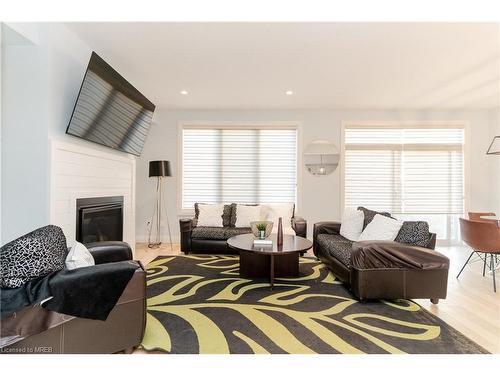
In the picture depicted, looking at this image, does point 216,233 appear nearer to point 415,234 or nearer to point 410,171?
point 415,234

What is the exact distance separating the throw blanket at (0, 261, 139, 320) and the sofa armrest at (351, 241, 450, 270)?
202cm

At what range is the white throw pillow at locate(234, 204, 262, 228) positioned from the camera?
452 centimetres

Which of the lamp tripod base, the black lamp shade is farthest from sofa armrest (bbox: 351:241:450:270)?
the lamp tripod base

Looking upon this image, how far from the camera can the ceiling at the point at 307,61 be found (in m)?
2.62

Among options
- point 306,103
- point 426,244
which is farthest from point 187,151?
point 426,244

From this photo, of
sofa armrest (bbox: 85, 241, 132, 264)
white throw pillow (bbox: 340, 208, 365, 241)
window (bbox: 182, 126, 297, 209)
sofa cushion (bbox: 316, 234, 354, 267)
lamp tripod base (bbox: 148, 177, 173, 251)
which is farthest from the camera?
window (bbox: 182, 126, 297, 209)

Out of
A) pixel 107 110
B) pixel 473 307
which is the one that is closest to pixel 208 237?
pixel 107 110

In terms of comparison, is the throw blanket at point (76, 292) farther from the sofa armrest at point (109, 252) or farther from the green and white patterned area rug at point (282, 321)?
the sofa armrest at point (109, 252)

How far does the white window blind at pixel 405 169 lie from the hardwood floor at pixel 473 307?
5.50ft

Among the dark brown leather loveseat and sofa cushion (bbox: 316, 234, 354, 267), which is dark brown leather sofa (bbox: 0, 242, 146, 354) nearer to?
sofa cushion (bbox: 316, 234, 354, 267)

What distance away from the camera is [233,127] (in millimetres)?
5309

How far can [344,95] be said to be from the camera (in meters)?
4.43

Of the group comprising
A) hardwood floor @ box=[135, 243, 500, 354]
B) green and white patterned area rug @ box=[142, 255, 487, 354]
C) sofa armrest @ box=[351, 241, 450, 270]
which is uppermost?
sofa armrest @ box=[351, 241, 450, 270]
